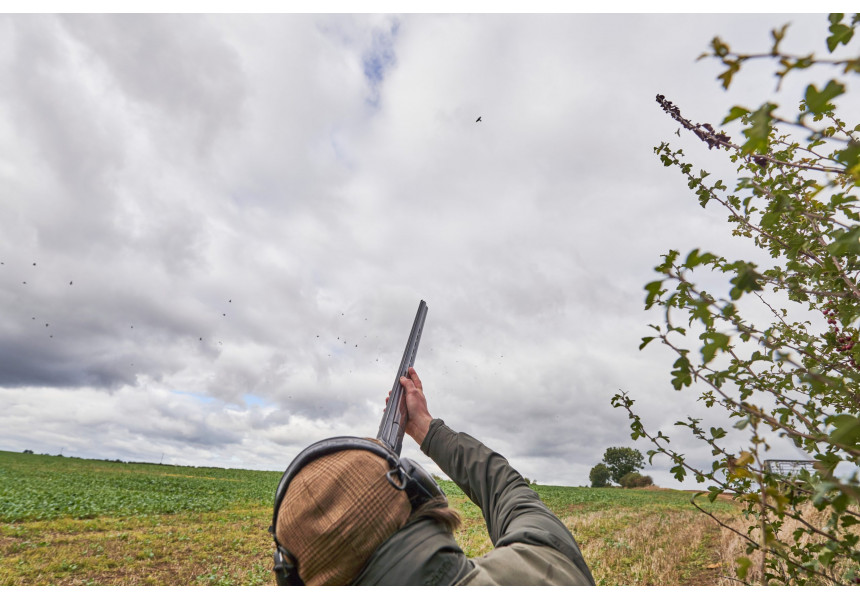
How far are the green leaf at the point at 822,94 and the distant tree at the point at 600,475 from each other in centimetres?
7213

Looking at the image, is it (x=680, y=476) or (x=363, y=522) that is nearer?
(x=363, y=522)

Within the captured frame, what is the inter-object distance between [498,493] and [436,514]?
0.60 meters

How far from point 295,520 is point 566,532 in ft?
3.35

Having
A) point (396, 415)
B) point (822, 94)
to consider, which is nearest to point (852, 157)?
point (822, 94)

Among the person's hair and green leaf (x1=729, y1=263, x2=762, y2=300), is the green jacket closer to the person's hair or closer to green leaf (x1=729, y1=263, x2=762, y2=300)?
the person's hair

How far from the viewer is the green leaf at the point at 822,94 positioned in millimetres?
1002

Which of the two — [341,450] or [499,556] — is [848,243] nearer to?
[499,556]

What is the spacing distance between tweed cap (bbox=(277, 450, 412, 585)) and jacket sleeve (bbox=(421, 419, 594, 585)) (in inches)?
18.3

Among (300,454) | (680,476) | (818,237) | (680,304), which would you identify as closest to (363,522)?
(300,454)

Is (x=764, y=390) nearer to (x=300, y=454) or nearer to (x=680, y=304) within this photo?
(x=680, y=304)

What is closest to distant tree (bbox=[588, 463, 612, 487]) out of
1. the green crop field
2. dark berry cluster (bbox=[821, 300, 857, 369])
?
the green crop field

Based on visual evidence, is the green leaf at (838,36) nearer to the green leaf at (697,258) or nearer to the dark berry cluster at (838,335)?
the green leaf at (697,258)

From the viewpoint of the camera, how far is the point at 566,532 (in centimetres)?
182

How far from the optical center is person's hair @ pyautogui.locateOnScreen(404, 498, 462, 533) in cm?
162
